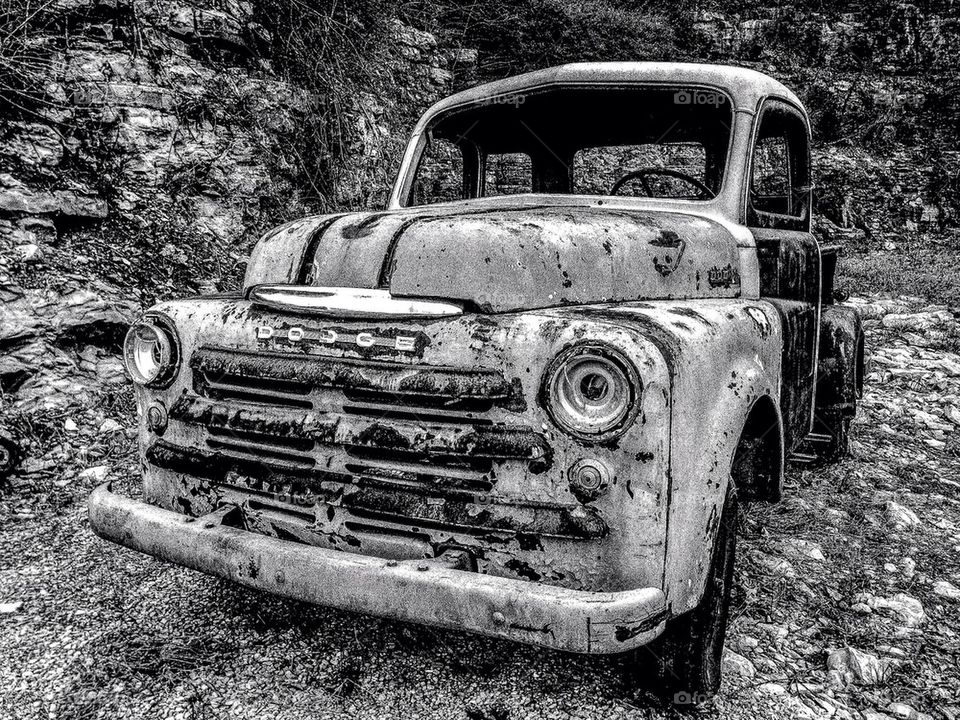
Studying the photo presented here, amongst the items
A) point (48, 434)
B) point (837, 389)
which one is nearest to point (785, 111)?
point (837, 389)

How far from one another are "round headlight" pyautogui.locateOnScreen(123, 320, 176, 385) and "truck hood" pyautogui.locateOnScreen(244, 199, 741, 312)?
14.2 inches

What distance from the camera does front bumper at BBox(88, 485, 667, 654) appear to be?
5.87 feet

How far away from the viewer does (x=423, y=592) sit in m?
1.88

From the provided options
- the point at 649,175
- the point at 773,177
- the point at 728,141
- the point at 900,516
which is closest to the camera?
the point at 728,141

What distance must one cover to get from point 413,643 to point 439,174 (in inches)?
85.2

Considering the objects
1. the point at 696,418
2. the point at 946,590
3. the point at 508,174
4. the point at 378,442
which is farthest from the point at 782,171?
the point at 378,442

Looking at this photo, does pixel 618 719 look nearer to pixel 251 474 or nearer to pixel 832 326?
pixel 251 474

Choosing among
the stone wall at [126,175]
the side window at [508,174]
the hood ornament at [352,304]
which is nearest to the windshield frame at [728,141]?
the side window at [508,174]

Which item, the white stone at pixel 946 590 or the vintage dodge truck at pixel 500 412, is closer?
the vintage dodge truck at pixel 500 412

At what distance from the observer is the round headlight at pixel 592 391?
190cm

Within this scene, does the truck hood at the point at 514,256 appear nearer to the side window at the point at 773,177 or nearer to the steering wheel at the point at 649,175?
the steering wheel at the point at 649,175

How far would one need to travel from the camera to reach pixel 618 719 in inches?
86.6

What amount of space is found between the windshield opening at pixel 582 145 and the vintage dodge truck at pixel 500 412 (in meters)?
0.04

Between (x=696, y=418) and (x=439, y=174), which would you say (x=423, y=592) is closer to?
(x=696, y=418)
